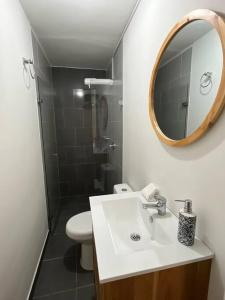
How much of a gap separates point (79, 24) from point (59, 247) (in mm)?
2477

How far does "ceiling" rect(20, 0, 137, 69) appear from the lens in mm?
1386

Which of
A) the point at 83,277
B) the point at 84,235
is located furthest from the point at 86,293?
the point at 84,235

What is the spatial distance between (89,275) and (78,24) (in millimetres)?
2503

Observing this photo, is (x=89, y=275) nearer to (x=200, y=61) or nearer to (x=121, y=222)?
(x=121, y=222)

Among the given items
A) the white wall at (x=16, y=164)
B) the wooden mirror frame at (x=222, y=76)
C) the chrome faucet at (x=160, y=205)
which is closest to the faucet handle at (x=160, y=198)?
the chrome faucet at (x=160, y=205)

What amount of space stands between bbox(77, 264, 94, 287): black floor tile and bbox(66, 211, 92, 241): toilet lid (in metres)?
0.37

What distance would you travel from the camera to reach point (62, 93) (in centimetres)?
290

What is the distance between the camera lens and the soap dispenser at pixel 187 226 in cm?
77

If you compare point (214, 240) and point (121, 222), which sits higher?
point (214, 240)

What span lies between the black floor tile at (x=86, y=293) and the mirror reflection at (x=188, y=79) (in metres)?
1.52

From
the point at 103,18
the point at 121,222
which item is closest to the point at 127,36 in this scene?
the point at 103,18

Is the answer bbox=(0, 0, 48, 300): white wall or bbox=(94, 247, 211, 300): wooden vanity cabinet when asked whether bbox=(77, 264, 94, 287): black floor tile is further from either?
bbox=(94, 247, 211, 300): wooden vanity cabinet

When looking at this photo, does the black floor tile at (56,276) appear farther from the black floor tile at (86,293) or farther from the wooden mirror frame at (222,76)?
the wooden mirror frame at (222,76)

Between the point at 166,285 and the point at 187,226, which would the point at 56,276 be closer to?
the point at 166,285
